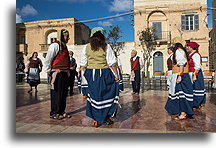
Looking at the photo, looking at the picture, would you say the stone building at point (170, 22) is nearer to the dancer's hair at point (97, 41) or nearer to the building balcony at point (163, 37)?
the building balcony at point (163, 37)

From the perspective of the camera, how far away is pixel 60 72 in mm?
3150

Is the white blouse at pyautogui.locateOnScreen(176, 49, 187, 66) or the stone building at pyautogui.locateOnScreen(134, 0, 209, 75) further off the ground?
the stone building at pyautogui.locateOnScreen(134, 0, 209, 75)

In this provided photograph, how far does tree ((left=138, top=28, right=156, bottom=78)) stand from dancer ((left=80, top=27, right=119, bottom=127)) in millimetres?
14944

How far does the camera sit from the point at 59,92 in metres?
3.21

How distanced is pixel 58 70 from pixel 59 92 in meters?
0.41

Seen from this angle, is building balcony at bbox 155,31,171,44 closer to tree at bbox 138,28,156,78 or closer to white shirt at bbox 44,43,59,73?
tree at bbox 138,28,156,78

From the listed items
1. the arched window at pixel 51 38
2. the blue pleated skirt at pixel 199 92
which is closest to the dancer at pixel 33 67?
the arched window at pixel 51 38

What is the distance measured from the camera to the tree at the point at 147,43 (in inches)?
683

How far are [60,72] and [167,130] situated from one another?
198cm

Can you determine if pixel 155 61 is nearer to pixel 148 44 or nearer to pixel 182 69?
→ pixel 148 44

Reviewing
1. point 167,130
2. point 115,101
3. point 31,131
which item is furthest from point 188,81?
point 31,131

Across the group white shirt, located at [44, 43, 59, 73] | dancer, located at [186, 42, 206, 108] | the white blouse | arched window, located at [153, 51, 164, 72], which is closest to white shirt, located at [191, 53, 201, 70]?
dancer, located at [186, 42, 206, 108]

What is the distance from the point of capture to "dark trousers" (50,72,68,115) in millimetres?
3172

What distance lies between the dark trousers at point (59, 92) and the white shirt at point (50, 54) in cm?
24
